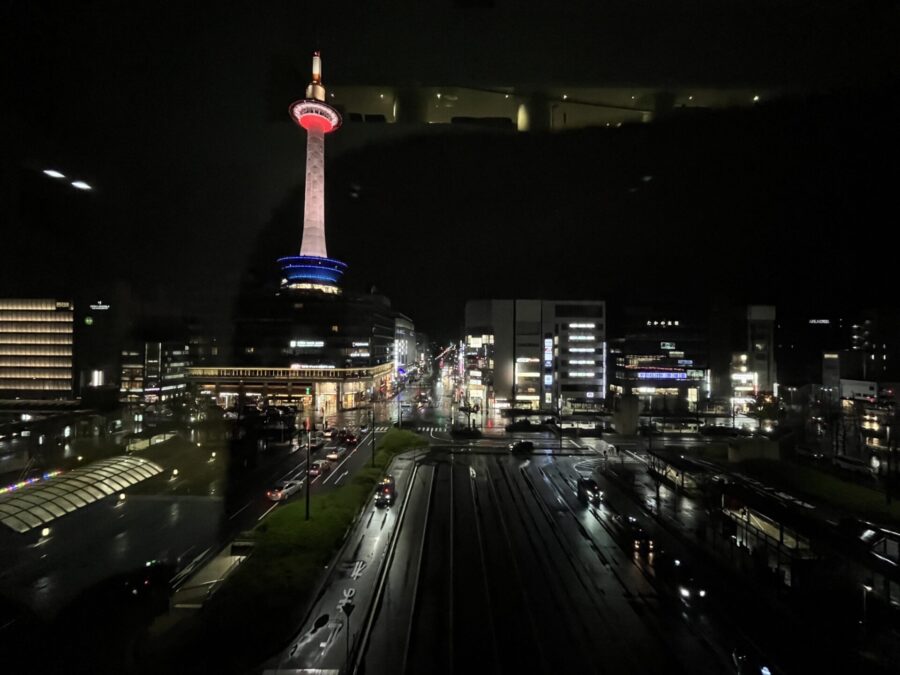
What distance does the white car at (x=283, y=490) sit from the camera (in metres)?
8.87

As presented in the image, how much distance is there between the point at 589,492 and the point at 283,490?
259 inches

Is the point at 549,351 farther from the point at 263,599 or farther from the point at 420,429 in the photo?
the point at 263,599

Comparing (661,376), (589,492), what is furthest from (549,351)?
(589,492)

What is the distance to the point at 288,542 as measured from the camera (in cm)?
619

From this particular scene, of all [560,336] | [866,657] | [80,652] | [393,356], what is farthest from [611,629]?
[393,356]

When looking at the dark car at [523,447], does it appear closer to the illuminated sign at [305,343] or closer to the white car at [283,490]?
the white car at [283,490]

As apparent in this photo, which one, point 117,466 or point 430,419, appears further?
point 430,419

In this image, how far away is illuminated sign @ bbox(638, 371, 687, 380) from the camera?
83.3ft

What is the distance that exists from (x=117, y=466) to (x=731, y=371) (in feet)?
99.4

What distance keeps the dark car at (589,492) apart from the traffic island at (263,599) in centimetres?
469

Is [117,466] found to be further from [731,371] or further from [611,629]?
[731,371]

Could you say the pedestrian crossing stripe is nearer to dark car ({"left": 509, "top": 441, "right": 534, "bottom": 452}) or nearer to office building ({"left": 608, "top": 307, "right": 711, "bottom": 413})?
dark car ({"left": 509, "top": 441, "right": 534, "bottom": 452})

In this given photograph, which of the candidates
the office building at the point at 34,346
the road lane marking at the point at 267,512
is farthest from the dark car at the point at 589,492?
the office building at the point at 34,346

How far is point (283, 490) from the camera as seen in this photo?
9.17m
